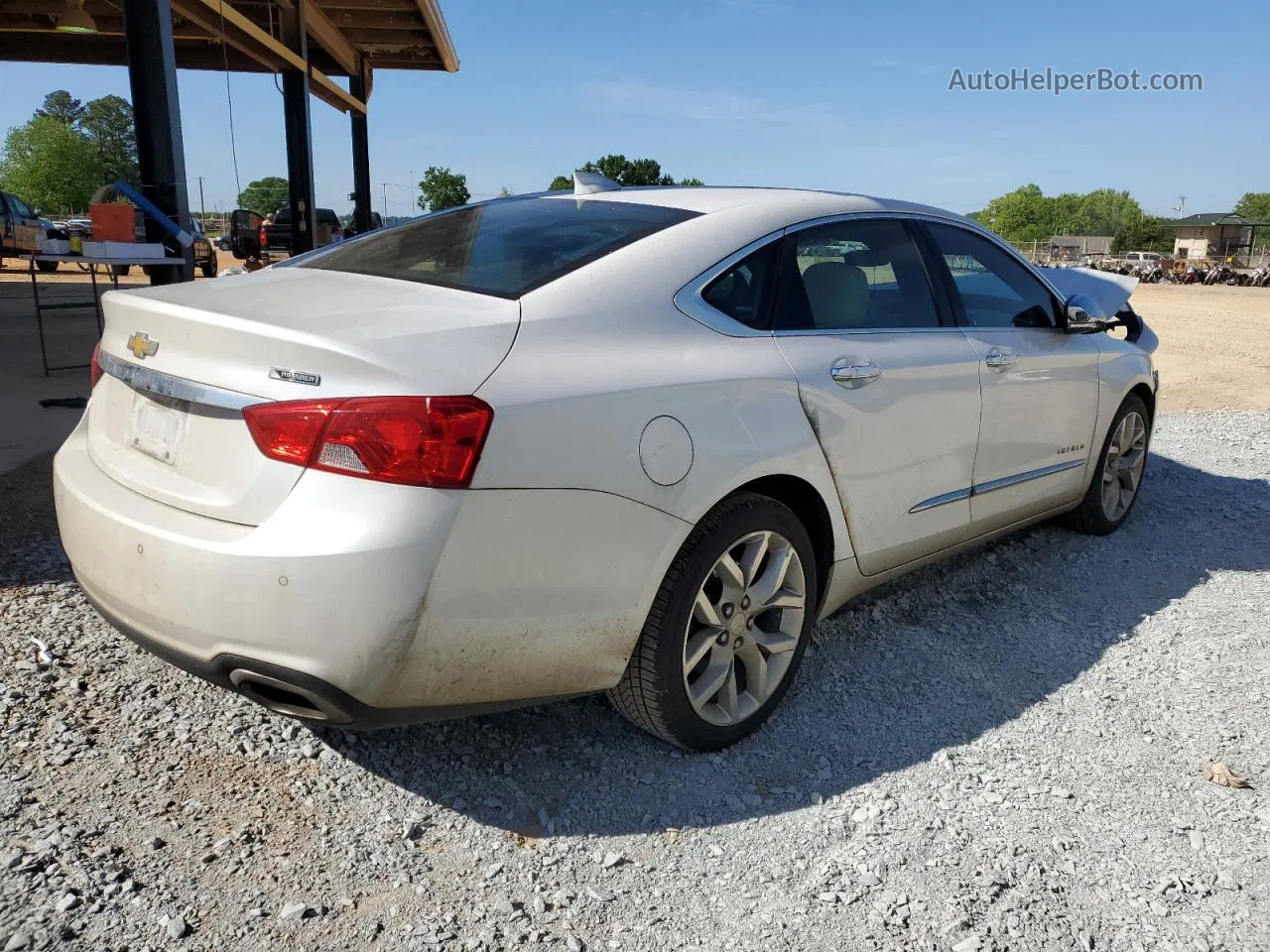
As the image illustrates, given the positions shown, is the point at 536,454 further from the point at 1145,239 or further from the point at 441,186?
the point at 1145,239

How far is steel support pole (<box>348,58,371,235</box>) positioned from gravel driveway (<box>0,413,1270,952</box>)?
1702 cm

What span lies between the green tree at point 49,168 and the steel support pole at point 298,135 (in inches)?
3493

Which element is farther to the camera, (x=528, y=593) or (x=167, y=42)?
(x=167, y=42)

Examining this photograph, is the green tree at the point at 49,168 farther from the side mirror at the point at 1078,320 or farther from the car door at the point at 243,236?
the side mirror at the point at 1078,320

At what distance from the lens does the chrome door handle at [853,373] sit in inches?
115

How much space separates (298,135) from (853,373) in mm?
13503

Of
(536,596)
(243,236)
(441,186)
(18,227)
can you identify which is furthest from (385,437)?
(441,186)

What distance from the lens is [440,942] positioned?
203 cm

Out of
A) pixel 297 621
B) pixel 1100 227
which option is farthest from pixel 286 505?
pixel 1100 227

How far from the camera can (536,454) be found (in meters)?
2.15

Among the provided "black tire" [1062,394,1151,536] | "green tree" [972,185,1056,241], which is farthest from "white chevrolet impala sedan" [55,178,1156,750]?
"green tree" [972,185,1056,241]

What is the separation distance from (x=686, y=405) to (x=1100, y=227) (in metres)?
160

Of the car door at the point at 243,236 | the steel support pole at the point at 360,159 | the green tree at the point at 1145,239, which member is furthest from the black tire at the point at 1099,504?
the green tree at the point at 1145,239

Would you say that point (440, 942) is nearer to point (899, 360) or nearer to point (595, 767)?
point (595, 767)
